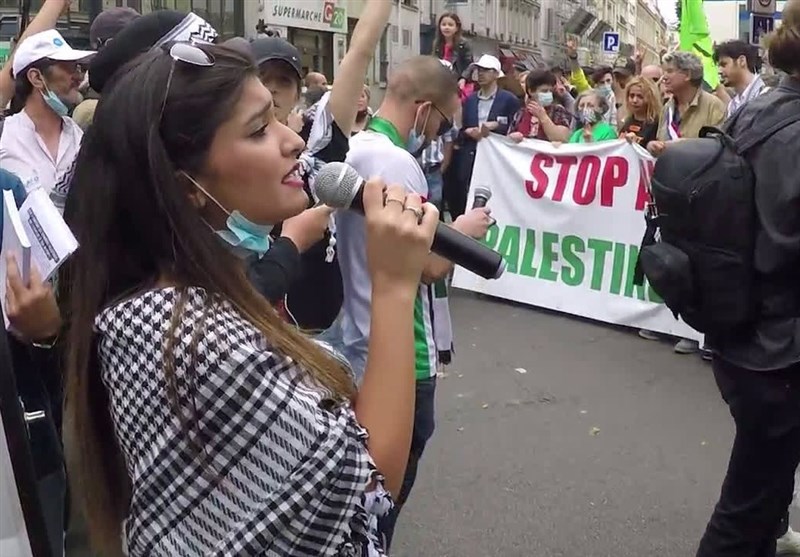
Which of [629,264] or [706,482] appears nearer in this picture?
[706,482]

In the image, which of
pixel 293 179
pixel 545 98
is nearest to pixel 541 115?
pixel 545 98

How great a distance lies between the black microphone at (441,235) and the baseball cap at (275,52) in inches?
64.3

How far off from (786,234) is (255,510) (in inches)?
69.7

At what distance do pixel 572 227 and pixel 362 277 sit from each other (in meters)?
4.70

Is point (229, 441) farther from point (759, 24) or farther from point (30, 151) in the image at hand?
point (759, 24)

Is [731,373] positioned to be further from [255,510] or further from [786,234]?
[255,510]

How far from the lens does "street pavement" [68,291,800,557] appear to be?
12.8 feet

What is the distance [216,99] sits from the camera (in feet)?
4.78

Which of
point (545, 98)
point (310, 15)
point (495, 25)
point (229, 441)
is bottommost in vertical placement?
point (495, 25)

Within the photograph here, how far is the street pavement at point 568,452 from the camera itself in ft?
12.9

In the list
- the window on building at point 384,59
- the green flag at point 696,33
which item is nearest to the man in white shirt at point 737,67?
the green flag at point 696,33

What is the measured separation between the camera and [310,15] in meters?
26.3

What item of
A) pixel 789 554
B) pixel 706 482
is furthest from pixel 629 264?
pixel 789 554

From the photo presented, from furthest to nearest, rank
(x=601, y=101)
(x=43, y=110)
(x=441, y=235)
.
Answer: (x=601, y=101) → (x=43, y=110) → (x=441, y=235)
